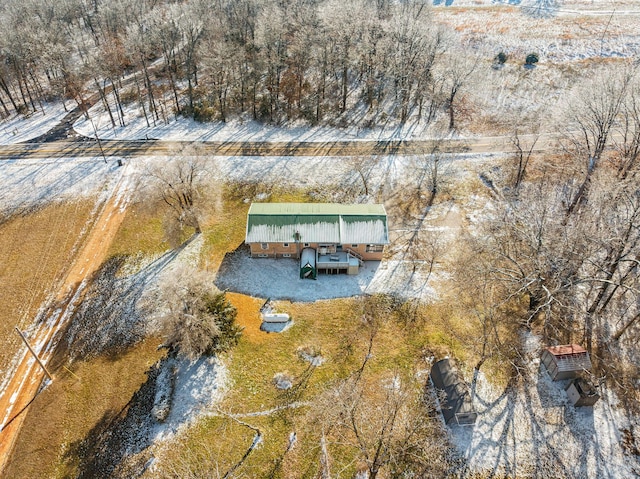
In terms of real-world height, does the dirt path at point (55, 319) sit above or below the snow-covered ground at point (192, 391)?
above

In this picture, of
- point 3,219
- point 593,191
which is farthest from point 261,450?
point 3,219

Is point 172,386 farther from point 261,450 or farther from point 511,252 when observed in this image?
point 511,252

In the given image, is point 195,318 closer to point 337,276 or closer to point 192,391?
point 192,391

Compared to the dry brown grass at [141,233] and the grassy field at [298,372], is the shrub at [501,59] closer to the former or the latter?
the grassy field at [298,372]

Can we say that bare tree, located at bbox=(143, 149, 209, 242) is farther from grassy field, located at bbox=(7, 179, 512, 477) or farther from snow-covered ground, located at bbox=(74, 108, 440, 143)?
snow-covered ground, located at bbox=(74, 108, 440, 143)

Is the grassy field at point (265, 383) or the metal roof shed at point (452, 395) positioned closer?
the grassy field at point (265, 383)

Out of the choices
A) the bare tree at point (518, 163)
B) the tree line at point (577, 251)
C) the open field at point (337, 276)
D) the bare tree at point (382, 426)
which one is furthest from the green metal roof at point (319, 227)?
the bare tree at point (518, 163)
